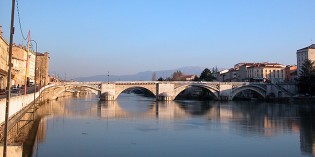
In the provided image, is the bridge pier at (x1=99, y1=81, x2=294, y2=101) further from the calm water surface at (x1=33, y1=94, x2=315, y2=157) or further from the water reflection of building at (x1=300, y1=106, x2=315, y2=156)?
the water reflection of building at (x1=300, y1=106, x2=315, y2=156)

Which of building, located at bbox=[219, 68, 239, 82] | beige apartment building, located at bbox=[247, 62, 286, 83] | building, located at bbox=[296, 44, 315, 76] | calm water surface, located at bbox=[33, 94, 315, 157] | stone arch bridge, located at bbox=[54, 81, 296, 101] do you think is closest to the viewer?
calm water surface, located at bbox=[33, 94, 315, 157]

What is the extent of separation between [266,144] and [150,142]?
6.23 meters

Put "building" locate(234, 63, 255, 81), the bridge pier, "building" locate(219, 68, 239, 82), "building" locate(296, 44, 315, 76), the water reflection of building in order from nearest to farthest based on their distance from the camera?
the water reflection of building → the bridge pier → "building" locate(296, 44, 315, 76) → "building" locate(234, 63, 255, 81) → "building" locate(219, 68, 239, 82)

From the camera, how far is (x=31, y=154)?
16297 mm

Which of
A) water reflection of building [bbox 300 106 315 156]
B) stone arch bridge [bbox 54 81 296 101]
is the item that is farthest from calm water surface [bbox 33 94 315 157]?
stone arch bridge [bbox 54 81 296 101]


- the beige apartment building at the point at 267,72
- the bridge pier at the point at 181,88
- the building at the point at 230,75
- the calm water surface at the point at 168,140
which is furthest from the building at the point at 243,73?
the calm water surface at the point at 168,140

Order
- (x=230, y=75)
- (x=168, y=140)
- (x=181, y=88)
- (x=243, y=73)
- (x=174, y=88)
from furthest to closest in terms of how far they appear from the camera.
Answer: (x=230, y=75) → (x=243, y=73) → (x=181, y=88) → (x=174, y=88) → (x=168, y=140)

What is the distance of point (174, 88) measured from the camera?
246 ft

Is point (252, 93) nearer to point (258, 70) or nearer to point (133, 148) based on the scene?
point (258, 70)

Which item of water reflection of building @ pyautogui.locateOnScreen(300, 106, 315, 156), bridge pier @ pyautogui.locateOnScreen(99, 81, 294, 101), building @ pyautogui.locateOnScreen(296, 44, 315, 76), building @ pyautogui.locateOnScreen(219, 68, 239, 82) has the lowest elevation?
water reflection of building @ pyautogui.locateOnScreen(300, 106, 315, 156)

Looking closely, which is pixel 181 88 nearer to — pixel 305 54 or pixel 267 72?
pixel 267 72

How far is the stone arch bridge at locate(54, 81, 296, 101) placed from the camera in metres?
69.9

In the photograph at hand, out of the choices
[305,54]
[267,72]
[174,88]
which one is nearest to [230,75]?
[267,72]

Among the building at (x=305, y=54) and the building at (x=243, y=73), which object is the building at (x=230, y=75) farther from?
the building at (x=305, y=54)
